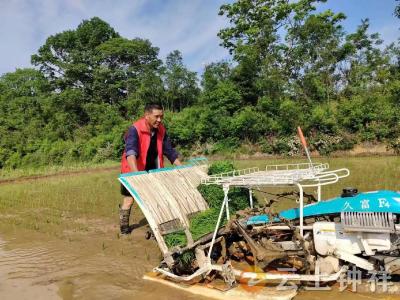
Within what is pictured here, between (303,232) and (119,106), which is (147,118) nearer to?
(303,232)

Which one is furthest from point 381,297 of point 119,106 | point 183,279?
point 119,106

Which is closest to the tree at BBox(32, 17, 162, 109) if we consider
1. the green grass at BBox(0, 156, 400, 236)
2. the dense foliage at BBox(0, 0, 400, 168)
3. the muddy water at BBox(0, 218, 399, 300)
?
the dense foliage at BBox(0, 0, 400, 168)

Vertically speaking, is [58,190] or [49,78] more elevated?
[49,78]

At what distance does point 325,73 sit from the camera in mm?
20797

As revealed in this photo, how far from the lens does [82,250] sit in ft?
18.8

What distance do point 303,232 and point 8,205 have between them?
30.4 ft

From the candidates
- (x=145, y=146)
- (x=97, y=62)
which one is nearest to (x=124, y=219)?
(x=145, y=146)

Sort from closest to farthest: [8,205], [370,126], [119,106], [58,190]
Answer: [8,205] < [58,190] < [370,126] < [119,106]

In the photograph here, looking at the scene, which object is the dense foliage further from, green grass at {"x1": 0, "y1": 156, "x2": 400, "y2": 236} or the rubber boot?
the rubber boot

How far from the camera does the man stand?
5.12 metres

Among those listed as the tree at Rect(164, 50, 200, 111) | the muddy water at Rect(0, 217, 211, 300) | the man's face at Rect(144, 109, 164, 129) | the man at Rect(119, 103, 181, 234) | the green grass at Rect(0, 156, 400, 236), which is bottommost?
the muddy water at Rect(0, 217, 211, 300)

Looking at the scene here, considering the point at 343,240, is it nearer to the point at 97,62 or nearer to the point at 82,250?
the point at 82,250

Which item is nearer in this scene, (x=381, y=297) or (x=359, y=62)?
(x=381, y=297)

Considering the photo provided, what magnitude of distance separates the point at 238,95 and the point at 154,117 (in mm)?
17484
